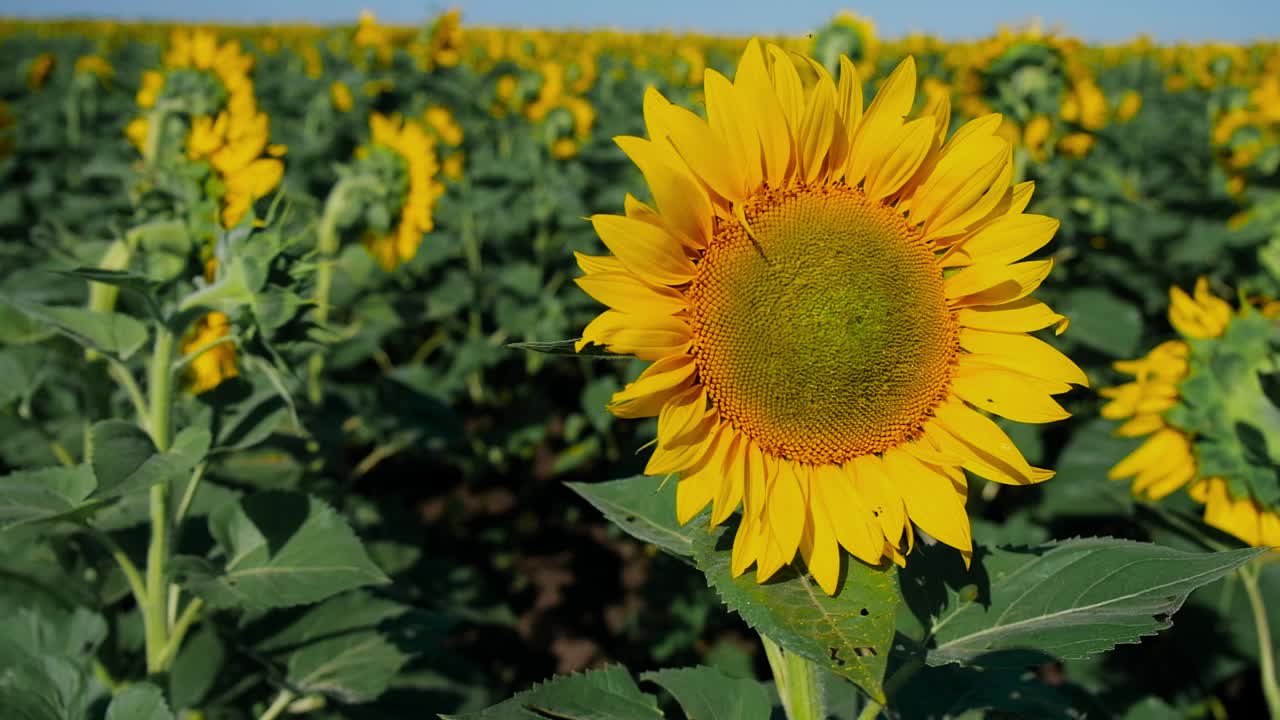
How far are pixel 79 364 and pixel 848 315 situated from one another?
189 cm

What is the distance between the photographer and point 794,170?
3.68ft

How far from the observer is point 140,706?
1416mm

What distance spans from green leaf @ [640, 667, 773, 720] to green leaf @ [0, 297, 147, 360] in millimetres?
1101

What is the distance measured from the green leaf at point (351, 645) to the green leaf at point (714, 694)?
3.07 ft

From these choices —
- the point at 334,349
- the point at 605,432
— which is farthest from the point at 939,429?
the point at 605,432

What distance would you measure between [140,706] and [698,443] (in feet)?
3.24

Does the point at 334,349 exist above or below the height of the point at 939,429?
below

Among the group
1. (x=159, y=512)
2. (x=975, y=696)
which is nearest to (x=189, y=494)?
(x=159, y=512)

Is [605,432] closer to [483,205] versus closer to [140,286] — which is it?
[483,205]

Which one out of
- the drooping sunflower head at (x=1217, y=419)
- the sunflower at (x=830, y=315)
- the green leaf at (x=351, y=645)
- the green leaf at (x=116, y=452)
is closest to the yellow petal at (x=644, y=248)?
the sunflower at (x=830, y=315)

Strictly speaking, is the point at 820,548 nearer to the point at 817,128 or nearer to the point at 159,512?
the point at 817,128

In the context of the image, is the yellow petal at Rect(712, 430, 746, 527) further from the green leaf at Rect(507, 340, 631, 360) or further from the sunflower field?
the green leaf at Rect(507, 340, 631, 360)

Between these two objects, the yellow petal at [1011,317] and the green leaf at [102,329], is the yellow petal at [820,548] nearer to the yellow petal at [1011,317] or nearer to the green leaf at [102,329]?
the yellow petal at [1011,317]

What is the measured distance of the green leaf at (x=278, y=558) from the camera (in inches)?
63.9
